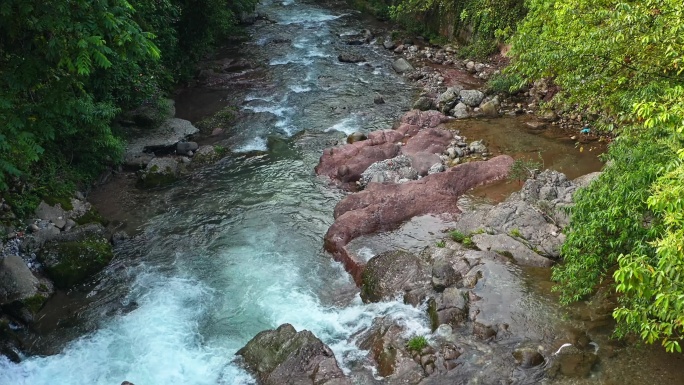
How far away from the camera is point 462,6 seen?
2967cm

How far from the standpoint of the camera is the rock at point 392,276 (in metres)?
12.3

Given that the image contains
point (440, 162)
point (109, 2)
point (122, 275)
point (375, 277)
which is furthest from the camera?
point (440, 162)

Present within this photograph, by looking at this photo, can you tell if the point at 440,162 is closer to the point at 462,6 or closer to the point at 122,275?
the point at 122,275

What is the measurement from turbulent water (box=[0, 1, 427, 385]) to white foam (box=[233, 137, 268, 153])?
76 millimetres

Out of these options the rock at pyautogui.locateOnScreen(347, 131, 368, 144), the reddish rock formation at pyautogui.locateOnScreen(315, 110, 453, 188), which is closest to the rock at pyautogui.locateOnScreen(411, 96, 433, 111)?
the reddish rock formation at pyautogui.locateOnScreen(315, 110, 453, 188)

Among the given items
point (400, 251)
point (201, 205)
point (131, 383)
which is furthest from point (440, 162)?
point (131, 383)

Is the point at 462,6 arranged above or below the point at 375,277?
above

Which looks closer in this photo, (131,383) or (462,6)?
(131,383)

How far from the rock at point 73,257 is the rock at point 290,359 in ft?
16.9

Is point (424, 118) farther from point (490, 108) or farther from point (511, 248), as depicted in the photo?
point (511, 248)

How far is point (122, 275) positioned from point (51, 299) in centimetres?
167

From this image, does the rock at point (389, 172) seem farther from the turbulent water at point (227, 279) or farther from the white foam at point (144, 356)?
the white foam at point (144, 356)

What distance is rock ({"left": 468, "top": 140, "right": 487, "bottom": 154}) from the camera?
18938 millimetres

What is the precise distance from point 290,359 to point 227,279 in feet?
12.4
